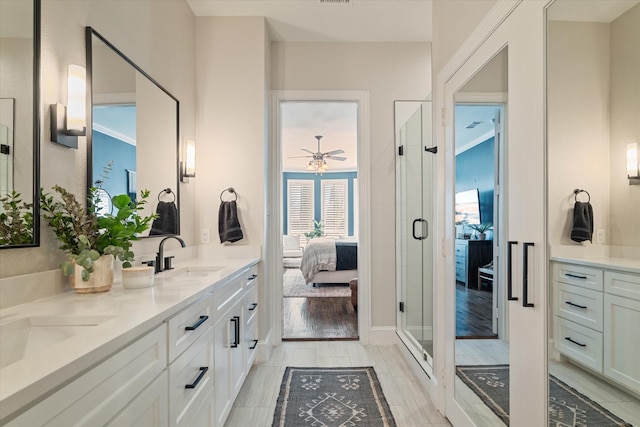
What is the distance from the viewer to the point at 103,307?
112 cm

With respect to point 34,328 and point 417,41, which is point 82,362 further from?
point 417,41

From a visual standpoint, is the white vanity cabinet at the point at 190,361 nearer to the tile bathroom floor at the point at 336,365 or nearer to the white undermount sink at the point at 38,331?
the white undermount sink at the point at 38,331

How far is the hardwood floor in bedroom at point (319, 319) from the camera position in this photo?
136 inches

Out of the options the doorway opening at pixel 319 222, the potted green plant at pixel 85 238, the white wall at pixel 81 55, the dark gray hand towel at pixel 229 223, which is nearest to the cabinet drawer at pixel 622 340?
the potted green plant at pixel 85 238

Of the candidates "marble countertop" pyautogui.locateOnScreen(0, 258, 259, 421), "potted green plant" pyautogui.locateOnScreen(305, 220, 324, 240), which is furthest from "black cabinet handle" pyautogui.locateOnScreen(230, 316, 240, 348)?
"potted green plant" pyautogui.locateOnScreen(305, 220, 324, 240)

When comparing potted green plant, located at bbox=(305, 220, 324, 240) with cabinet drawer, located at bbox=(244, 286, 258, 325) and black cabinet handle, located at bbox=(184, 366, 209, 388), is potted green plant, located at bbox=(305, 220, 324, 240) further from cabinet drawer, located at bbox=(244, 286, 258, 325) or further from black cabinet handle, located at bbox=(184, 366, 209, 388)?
black cabinet handle, located at bbox=(184, 366, 209, 388)

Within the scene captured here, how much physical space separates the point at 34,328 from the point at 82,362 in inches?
19.3

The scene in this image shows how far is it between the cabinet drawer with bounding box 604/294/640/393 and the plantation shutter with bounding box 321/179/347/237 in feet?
27.9

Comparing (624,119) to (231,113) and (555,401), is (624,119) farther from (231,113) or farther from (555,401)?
(231,113)

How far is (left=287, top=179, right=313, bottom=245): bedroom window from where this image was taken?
30.8ft

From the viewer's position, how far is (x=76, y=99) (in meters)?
1.43

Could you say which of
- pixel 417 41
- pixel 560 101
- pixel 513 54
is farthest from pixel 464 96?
pixel 417 41

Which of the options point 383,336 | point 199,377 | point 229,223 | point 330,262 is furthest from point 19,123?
point 330,262

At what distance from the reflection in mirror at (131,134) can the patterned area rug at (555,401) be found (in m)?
1.97
